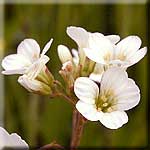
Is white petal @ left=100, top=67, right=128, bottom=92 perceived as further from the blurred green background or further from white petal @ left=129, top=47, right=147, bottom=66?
the blurred green background

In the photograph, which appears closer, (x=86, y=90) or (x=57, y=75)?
(x=86, y=90)

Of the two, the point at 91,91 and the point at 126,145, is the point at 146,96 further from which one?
the point at 91,91

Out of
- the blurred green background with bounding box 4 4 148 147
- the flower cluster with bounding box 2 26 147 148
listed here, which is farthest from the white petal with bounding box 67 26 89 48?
the blurred green background with bounding box 4 4 148 147

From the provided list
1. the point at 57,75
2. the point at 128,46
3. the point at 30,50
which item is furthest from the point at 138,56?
the point at 57,75

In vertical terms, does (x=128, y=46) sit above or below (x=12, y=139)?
above

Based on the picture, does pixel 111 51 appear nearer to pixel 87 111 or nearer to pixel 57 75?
pixel 87 111

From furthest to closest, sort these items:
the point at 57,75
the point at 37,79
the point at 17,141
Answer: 1. the point at 57,75
2. the point at 37,79
3. the point at 17,141

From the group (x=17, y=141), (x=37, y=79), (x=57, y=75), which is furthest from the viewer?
(x=57, y=75)

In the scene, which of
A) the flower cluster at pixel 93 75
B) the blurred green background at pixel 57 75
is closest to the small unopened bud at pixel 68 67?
the flower cluster at pixel 93 75
